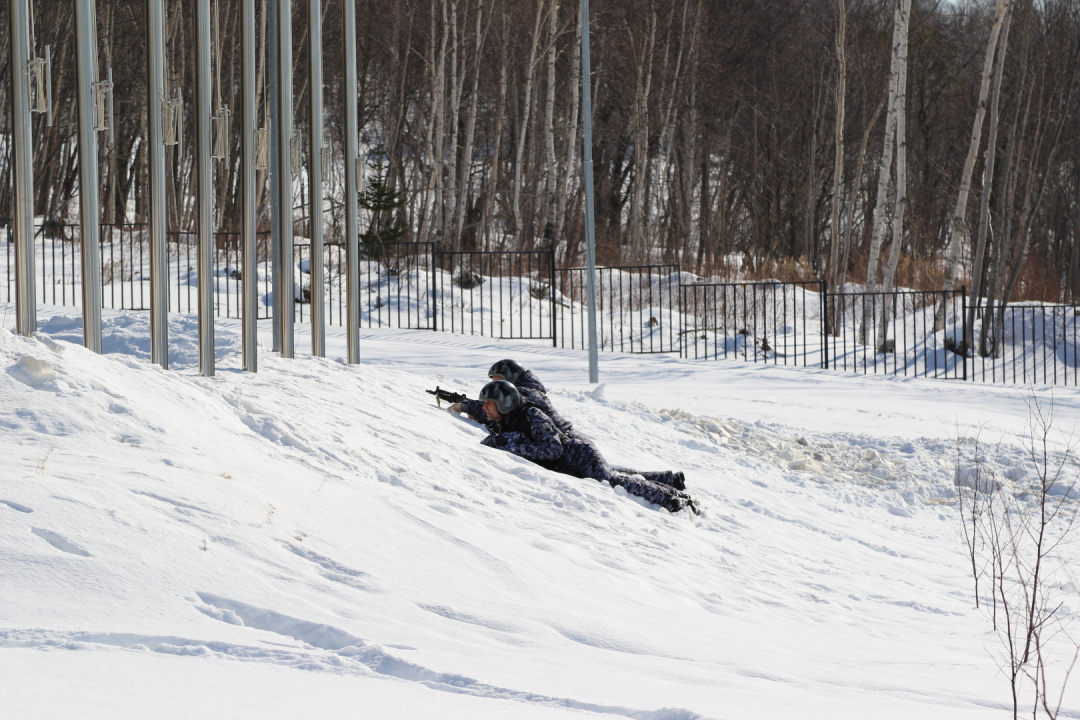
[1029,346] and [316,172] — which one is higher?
[316,172]

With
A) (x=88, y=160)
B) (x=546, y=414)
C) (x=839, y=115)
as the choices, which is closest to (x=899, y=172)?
(x=839, y=115)

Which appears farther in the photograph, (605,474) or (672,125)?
(672,125)

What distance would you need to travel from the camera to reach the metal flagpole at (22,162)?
285 inches

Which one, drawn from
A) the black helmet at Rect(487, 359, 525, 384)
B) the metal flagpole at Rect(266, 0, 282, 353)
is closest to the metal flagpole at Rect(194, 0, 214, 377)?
the metal flagpole at Rect(266, 0, 282, 353)

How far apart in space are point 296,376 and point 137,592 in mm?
5476

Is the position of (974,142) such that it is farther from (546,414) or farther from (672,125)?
(672,125)

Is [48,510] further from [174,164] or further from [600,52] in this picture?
[600,52]

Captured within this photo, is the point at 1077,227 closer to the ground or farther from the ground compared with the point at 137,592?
farther from the ground

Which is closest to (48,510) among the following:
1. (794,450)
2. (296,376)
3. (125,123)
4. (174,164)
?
(296,376)

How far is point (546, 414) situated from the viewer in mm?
7516

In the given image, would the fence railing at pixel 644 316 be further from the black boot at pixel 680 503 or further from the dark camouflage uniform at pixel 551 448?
the black boot at pixel 680 503

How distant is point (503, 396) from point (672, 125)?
79.0ft

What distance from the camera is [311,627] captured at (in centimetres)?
321

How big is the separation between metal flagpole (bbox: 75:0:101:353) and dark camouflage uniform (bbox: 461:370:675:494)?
2.93 meters
